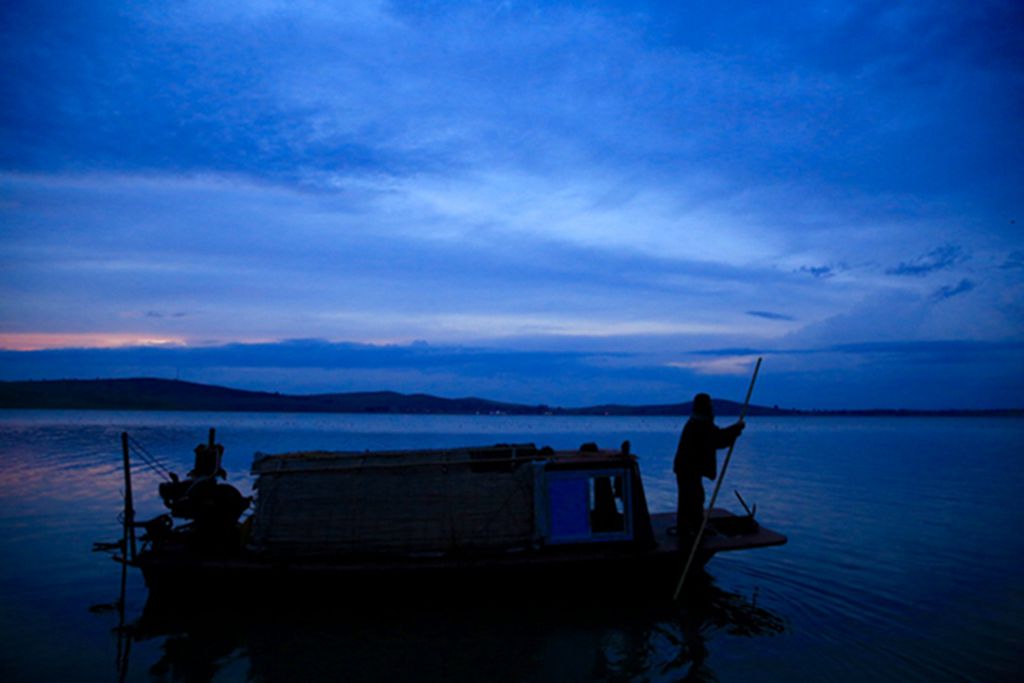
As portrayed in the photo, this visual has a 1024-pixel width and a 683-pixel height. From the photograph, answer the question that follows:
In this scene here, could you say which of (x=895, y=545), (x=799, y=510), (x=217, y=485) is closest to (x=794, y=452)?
(x=799, y=510)

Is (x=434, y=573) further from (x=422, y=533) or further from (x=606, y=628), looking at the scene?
(x=606, y=628)

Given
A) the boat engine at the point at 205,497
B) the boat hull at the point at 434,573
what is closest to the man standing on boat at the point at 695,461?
the boat hull at the point at 434,573

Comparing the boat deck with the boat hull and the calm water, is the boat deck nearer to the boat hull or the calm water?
the boat hull

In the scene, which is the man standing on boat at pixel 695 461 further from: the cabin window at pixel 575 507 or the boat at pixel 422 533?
the cabin window at pixel 575 507

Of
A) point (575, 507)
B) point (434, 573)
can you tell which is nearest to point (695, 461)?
point (575, 507)

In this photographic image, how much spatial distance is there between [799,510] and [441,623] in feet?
54.0

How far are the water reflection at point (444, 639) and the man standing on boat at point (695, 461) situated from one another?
150 centimetres

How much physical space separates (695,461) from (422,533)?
5369 mm

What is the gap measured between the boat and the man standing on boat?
71 cm

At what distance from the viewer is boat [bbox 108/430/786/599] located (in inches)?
450

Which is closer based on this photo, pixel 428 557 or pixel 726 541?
pixel 428 557

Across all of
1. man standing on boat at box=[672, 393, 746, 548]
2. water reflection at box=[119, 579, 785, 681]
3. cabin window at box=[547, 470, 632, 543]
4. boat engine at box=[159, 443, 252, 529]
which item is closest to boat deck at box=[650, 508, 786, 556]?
man standing on boat at box=[672, 393, 746, 548]

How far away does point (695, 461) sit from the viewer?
12.5 metres

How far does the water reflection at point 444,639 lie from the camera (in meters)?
9.48
